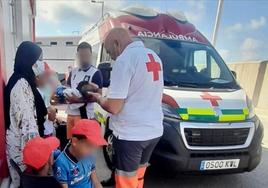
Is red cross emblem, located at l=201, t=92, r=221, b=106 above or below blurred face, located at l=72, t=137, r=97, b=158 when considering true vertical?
below

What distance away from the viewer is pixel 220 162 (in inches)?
129

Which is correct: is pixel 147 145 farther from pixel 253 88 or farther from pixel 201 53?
pixel 253 88

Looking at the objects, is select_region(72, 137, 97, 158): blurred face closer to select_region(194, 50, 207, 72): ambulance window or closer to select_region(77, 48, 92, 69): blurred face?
select_region(77, 48, 92, 69): blurred face

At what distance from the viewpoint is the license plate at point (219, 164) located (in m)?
3.23

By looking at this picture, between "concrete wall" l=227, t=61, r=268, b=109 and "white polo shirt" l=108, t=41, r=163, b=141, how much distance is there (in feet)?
25.9

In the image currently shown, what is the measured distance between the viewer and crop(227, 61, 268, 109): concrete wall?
30.3 ft

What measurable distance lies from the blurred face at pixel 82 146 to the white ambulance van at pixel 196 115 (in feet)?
4.65

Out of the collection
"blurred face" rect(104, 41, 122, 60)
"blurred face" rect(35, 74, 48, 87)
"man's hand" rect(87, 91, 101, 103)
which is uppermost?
"blurred face" rect(104, 41, 122, 60)

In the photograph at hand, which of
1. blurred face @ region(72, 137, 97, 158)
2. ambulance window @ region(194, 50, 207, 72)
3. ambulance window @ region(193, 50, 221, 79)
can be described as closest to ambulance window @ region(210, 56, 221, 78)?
ambulance window @ region(193, 50, 221, 79)

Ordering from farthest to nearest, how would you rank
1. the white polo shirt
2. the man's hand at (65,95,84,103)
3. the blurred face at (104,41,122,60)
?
the man's hand at (65,95,84,103), the blurred face at (104,41,122,60), the white polo shirt

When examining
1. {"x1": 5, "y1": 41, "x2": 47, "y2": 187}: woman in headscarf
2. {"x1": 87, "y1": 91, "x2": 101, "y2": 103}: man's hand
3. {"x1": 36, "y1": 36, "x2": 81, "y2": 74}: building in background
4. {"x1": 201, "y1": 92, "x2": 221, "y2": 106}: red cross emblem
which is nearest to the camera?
{"x1": 5, "y1": 41, "x2": 47, "y2": 187}: woman in headscarf

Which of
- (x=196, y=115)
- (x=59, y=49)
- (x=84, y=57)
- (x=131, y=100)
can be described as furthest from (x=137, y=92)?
(x=59, y=49)

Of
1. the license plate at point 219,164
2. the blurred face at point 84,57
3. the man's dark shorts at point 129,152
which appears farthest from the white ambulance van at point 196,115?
the man's dark shorts at point 129,152

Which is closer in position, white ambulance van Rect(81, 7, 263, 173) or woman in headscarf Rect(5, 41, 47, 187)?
woman in headscarf Rect(5, 41, 47, 187)
